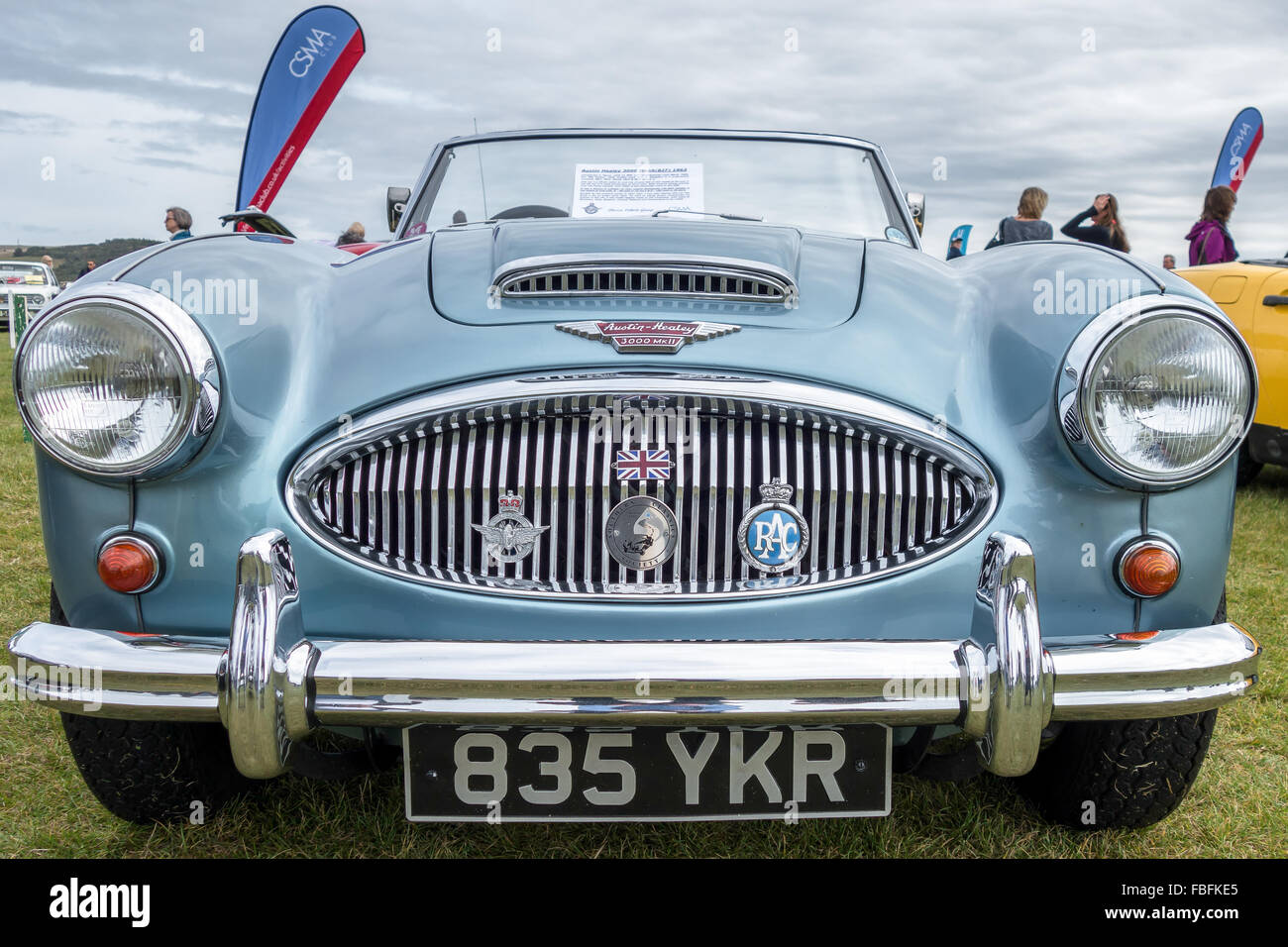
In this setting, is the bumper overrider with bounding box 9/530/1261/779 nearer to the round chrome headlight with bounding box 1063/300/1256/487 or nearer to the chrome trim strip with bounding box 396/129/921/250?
the round chrome headlight with bounding box 1063/300/1256/487

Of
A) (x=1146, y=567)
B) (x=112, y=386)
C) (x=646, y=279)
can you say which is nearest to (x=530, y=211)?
(x=646, y=279)

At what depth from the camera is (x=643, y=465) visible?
1.56 metres

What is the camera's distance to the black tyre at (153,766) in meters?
1.85

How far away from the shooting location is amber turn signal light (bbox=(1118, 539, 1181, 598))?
62.7 inches

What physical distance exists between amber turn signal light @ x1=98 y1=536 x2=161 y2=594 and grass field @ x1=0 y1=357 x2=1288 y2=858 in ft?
1.26

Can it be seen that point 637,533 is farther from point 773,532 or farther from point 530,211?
point 530,211

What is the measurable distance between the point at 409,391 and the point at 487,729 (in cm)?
54

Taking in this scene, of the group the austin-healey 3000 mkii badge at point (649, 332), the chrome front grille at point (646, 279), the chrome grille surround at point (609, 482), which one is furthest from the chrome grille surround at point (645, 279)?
the chrome grille surround at point (609, 482)

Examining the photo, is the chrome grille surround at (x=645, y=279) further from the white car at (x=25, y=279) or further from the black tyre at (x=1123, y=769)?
the white car at (x=25, y=279)

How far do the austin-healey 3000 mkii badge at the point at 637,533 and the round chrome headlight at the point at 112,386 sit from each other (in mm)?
660

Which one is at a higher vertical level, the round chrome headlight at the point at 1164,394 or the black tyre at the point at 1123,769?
the round chrome headlight at the point at 1164,394

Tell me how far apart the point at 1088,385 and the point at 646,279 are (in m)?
0.76

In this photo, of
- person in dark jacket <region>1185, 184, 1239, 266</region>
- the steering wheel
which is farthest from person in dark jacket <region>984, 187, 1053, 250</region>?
the steering wheel

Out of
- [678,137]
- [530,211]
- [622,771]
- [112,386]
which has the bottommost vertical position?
[622,771]
